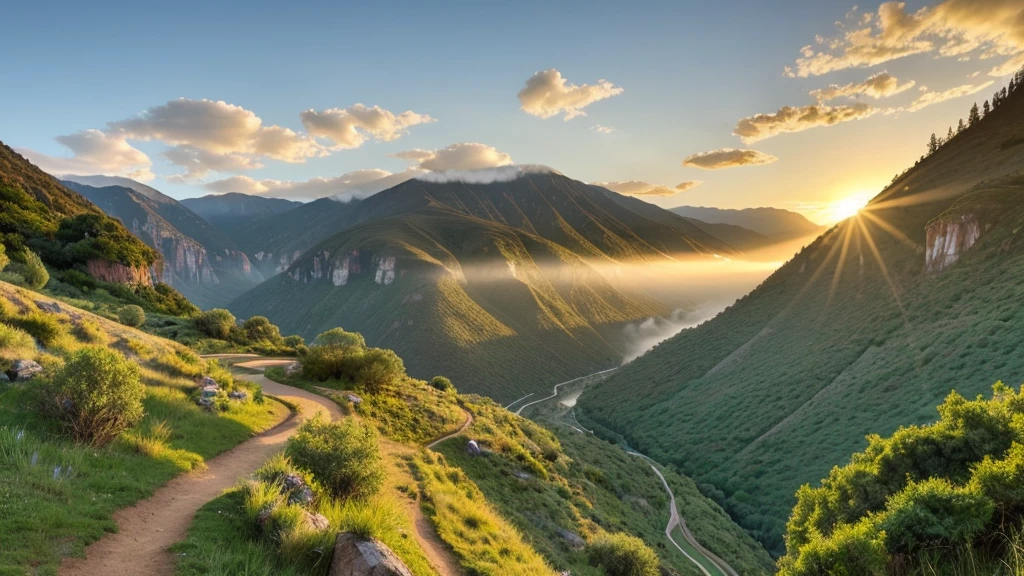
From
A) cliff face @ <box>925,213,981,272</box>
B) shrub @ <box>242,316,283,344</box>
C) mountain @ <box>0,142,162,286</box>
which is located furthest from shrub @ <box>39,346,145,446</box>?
cliff face @ <box>925,213,981,272</box>

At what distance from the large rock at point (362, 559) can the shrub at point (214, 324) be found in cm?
4319

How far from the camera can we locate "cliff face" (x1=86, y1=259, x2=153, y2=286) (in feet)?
171

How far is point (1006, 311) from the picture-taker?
49125mm

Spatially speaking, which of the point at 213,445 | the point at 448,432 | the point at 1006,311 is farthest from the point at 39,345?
the point at 1006,311

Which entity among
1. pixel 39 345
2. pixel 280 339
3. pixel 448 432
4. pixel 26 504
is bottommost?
pixel 448 432

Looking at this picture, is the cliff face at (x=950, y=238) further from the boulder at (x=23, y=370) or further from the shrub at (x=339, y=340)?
the boulder at (x=23, y=370)

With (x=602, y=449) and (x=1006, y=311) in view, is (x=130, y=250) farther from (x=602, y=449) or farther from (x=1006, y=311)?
(x=1006, y=311)

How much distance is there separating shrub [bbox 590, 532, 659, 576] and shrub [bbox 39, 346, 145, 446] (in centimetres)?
2039

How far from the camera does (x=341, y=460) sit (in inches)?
501

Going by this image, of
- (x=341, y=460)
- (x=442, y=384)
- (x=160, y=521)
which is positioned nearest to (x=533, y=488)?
(x=341, y=460)

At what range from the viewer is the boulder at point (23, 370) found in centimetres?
1327

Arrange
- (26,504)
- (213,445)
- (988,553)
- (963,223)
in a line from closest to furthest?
(26,504), (988,553), (213,445), (963,223)

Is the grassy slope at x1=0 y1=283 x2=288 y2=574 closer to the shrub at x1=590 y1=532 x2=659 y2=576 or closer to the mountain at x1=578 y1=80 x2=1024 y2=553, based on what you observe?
the shrub at x1=590 y1=532 x2=659 y2=576

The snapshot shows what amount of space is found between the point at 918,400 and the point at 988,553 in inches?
2120
